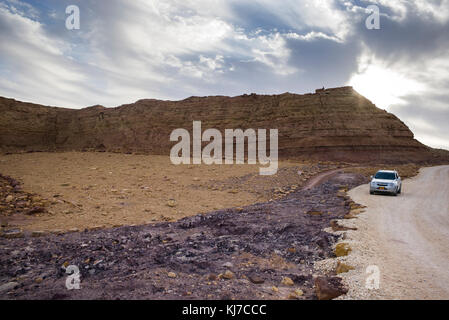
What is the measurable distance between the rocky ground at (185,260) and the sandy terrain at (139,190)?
2.43 meters

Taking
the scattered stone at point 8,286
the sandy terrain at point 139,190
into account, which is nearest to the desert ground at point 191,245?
the scattered stone at point 8,286

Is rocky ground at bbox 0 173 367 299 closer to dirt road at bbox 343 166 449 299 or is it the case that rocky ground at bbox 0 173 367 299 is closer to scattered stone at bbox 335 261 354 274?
scattered stone at bbox 335 261 354 274

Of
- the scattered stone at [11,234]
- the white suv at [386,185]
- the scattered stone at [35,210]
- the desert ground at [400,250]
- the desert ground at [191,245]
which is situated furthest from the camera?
the white suv at [386,185]

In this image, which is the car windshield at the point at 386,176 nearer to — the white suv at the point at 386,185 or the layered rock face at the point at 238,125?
the white suv at the point at 386,185

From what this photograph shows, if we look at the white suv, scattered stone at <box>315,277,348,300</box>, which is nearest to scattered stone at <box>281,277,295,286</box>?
scattered stone at <box>315,277,348,300</box>

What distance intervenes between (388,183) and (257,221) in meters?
9.86

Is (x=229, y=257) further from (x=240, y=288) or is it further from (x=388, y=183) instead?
(x=388, y=183)

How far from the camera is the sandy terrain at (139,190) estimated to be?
11875mm

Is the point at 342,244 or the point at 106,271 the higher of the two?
the point at 342,244

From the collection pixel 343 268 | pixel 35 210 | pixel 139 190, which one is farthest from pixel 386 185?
pixel 35 210

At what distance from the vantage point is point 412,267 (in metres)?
5.45

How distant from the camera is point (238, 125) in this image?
142 ft

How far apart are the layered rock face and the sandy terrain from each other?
11.3 meters

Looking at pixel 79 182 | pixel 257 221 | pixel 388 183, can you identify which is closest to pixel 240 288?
pixel 257 221
